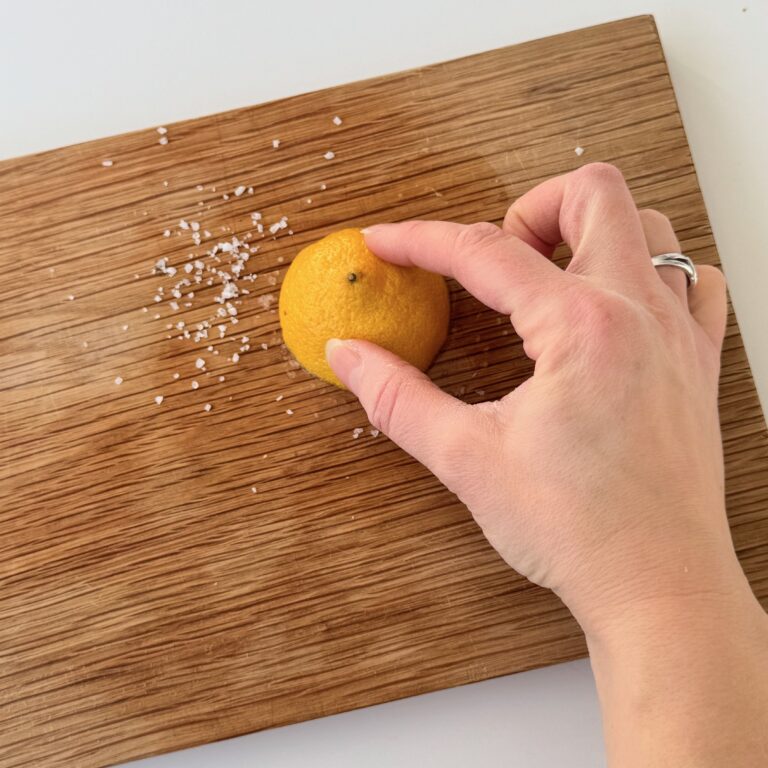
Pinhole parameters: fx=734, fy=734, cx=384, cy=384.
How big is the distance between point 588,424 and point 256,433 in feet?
1.58

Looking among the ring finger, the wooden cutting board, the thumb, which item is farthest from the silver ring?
the thumb

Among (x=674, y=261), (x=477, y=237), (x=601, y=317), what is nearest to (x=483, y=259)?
(x=477, y=237)

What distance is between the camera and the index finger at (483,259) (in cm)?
80

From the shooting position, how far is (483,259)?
32.3 inches

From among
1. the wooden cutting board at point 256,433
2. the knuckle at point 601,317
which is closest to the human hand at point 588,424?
the knuckle at point 601,317

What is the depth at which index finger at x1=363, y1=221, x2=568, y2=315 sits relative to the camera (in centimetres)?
80

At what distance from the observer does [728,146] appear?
118 centimetres

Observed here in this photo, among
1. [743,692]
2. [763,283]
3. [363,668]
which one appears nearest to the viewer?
[743,692]

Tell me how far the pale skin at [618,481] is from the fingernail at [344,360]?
0.05 metres

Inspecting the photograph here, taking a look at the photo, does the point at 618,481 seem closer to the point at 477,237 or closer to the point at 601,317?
the point at 601,317

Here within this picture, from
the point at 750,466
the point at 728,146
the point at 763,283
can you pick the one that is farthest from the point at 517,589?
the point at 728,146

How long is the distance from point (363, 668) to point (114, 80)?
1.00 m

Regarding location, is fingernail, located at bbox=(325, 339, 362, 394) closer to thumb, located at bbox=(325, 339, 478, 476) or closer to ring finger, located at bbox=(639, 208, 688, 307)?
thumb, located at bbox=(325, 339, 478, 476)

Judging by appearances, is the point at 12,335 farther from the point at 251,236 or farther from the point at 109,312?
the point at 251,236
